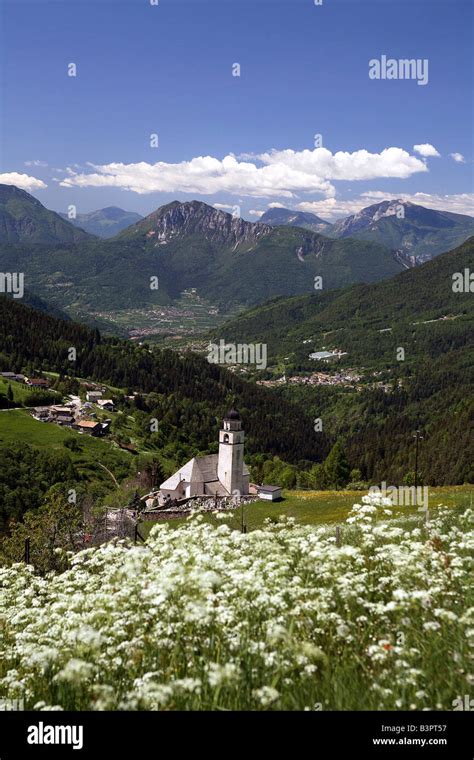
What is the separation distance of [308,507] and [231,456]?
59.7 ft

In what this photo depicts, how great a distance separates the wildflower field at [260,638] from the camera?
20.8 ft

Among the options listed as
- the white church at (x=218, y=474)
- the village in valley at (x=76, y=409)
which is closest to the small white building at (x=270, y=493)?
the white church at (x=218, y=474)

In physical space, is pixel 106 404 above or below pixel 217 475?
above

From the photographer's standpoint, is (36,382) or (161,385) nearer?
(36,382)

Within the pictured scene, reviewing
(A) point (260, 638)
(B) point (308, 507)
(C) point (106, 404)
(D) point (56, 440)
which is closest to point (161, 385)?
(C) point (106, 404)

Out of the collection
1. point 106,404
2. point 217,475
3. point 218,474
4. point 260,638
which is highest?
point 260,638

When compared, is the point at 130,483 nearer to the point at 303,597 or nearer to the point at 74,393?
the point at 74,393

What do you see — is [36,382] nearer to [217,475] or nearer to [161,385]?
[161,385]

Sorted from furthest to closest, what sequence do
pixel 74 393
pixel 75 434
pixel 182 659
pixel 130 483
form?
1. pixel 74 393
2. pixel 75 434
3. pixel 130 483
4. pixel 182 659

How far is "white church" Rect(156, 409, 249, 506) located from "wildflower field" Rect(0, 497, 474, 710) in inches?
2183

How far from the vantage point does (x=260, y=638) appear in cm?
720
